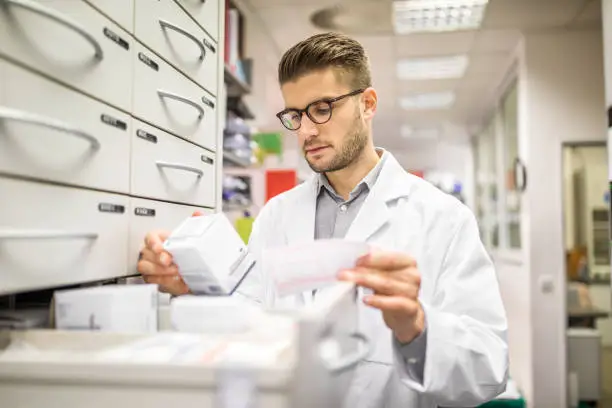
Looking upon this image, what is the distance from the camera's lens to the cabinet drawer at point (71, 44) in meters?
0.72

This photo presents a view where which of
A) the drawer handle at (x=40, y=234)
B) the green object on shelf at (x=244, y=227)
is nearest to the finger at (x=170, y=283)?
the drawer handle at (x=40, y=234)

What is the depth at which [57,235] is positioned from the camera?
0.75 metres

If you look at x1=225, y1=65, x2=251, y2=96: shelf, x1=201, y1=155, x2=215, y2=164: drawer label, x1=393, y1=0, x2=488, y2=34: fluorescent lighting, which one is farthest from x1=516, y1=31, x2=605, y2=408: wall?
x1=201, y1=155, x2=215, y2=164: drawer label

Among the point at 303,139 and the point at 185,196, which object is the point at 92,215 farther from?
the point at 303,139

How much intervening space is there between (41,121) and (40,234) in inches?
5.8

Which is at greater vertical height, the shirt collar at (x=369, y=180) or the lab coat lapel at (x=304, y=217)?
the shirt collar at (x=369, y=180)

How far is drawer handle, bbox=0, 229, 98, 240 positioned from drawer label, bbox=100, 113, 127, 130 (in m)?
0.19

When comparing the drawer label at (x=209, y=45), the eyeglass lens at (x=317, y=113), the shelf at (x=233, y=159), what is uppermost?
the drawer label at (x=209, y=45)

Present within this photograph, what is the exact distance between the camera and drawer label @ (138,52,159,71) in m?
1.02

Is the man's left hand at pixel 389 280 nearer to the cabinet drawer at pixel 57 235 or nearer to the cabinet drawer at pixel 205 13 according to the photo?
the cabinet drawer at pixel 57 235

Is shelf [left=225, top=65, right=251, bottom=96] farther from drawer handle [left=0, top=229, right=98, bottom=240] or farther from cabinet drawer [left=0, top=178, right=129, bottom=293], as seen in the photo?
drawer handle [left=0, top=229, right=98, bottom=240]

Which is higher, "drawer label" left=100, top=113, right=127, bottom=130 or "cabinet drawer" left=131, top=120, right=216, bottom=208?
"drawer label" left=100, top=113, right=127, bottom=130

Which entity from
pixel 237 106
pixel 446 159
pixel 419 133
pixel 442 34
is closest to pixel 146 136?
pixel 237 106

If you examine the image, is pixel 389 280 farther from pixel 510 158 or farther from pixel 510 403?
pixel 510 158
